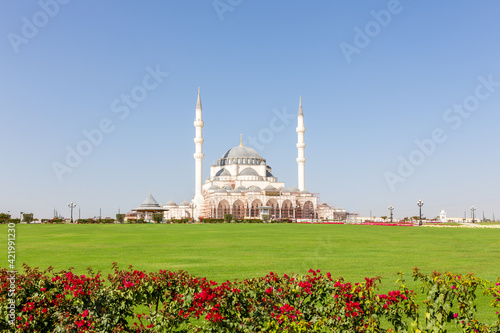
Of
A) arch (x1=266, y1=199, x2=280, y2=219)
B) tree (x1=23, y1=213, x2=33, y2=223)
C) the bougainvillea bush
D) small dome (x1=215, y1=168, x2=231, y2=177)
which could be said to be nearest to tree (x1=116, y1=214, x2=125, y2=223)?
tree (x1=23, y1=213, x2=33, y2=223)

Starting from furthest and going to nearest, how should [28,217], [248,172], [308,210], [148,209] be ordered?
[248,172]
[308,210]
[148,209]
[28,217]

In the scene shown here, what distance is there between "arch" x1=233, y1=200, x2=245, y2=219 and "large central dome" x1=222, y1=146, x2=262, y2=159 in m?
19.8

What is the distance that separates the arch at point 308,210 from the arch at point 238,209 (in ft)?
38.1

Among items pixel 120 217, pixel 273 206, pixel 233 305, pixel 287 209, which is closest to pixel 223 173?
pixel 273 206

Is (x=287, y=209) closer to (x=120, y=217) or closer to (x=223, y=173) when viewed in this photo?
(x=223, y=173)

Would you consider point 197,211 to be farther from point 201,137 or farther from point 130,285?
point 130,285

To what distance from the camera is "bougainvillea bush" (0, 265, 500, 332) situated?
4.92 metres

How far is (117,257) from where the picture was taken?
13.0 metres

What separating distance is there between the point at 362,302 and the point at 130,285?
9.18ft

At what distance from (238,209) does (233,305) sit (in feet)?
257

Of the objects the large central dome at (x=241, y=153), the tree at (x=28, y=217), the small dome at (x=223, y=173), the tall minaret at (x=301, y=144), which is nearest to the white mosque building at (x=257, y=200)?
the tall minaret at (x=301, y=144)

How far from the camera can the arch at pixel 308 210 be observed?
82.1 metres

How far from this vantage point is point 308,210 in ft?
272

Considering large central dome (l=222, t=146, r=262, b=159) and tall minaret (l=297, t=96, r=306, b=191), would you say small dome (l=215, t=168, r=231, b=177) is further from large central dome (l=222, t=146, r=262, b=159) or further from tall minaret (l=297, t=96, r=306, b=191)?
tall minaret (l=297, t=96, r=306, b=191)
